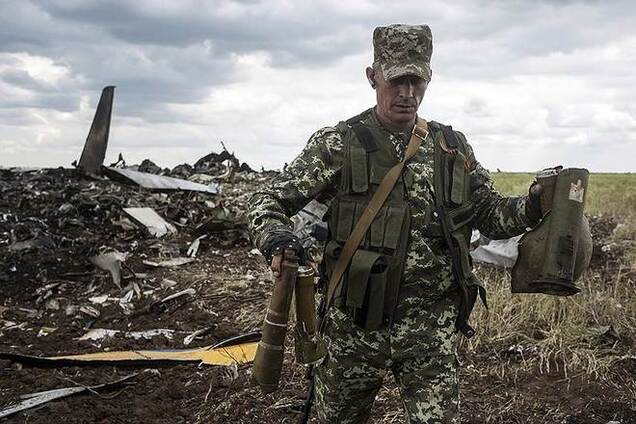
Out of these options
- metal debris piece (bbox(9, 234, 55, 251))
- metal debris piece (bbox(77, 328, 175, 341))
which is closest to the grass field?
metal debris piece (bbox(77, 328, 175, 341))

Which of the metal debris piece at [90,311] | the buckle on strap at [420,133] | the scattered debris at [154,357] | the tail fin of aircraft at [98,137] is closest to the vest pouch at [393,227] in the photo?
the buckle on strap at [420,133]

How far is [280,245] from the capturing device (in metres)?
2.51

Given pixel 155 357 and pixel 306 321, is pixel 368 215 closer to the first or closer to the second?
pixel 306 321

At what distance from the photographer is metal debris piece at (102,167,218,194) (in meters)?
13.1

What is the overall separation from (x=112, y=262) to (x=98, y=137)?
7.20 meters

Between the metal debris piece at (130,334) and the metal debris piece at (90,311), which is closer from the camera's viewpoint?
the metal debris piece at (130,334)

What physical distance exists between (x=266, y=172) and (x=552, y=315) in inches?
430

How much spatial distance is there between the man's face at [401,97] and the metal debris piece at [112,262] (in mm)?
6114

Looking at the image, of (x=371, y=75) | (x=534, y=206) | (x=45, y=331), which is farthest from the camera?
(x=45, y=331)

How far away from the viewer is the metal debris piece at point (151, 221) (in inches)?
408

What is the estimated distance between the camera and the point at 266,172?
635 inches

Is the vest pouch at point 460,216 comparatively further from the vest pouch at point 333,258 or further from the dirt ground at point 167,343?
the dirt ground at point 167,343

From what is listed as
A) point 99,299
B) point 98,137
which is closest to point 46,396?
point 99,299

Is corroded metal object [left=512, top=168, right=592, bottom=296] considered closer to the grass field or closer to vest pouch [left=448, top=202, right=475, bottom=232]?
vest pouch [left=448, top=202, right=475, bottom=232]
